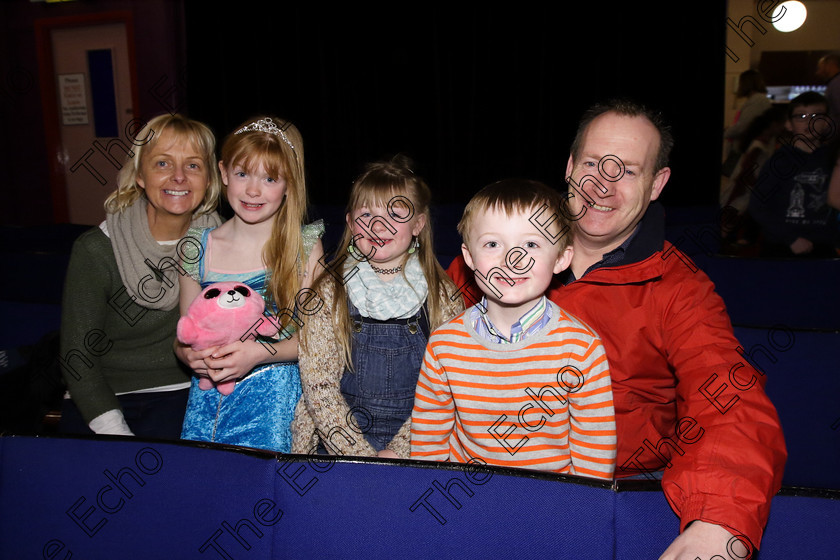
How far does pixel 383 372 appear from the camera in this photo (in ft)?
5.43

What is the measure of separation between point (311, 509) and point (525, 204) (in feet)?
2.39

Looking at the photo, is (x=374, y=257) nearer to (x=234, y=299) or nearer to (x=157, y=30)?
(x=234, y=299)

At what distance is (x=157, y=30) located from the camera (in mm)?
6195

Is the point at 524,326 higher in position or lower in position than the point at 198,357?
higher

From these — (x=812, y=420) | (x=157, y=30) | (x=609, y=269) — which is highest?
(x=157, y=30)

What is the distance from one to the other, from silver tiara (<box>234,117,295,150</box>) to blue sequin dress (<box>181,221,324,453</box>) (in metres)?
0.34

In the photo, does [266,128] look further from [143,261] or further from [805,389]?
[805,389]

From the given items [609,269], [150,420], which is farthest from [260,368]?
[609,269]

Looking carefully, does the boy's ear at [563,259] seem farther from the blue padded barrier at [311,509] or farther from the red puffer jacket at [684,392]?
the blue padded barrier at [311,509]

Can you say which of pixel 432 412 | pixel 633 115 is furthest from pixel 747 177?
pixel 432 412

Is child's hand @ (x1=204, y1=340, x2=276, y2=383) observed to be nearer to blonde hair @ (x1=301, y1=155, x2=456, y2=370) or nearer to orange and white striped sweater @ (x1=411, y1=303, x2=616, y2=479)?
blonde hair @ (x1=301, y1=155, x2=456, y2=370)

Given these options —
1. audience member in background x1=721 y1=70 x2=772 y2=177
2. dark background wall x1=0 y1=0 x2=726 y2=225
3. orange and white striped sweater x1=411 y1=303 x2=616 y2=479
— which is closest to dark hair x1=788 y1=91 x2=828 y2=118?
audience member in background x1=721 y1=70 x2=772 y2=177

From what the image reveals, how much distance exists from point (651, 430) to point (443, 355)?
56 cm

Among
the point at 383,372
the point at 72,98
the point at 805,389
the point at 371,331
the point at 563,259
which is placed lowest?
the point at 805,389
